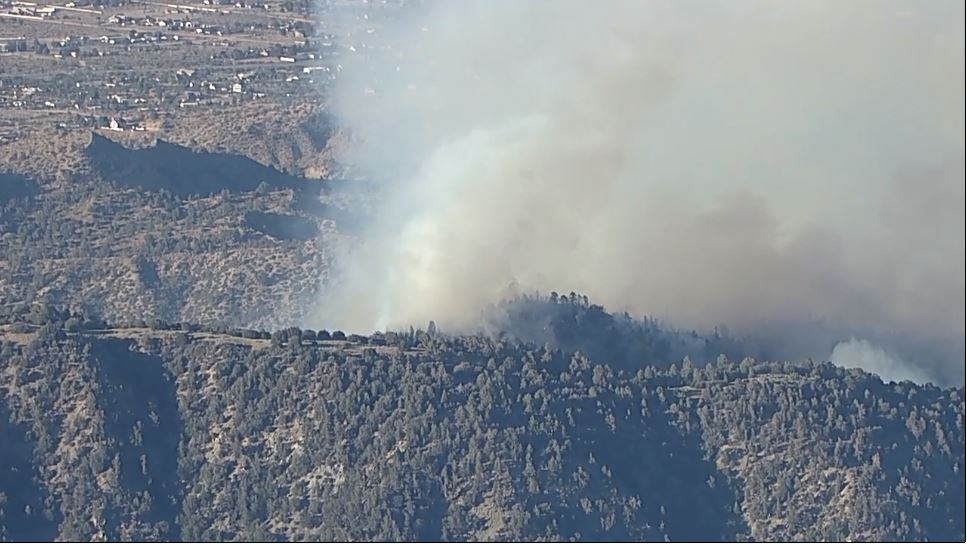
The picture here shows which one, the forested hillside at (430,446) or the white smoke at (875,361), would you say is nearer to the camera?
the forested hillside at (430,446)

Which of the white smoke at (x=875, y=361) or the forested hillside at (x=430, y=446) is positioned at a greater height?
the white smoke at (x=875, y=361)

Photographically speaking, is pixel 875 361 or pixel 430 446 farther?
pixel 875 361

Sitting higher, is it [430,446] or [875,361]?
[875,361]

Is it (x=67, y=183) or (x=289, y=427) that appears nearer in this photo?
(x=289, y=427)

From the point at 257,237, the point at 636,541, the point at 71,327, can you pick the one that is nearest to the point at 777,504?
the point at 636,541

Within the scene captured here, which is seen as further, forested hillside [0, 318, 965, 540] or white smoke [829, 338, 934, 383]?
white smoke [829, 338, 934, 383]

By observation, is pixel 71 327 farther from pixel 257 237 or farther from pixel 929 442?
pixel 257 237

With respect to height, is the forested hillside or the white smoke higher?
the white smoke

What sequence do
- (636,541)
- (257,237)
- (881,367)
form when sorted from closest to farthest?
(636,541), (881,367), (257,237)
